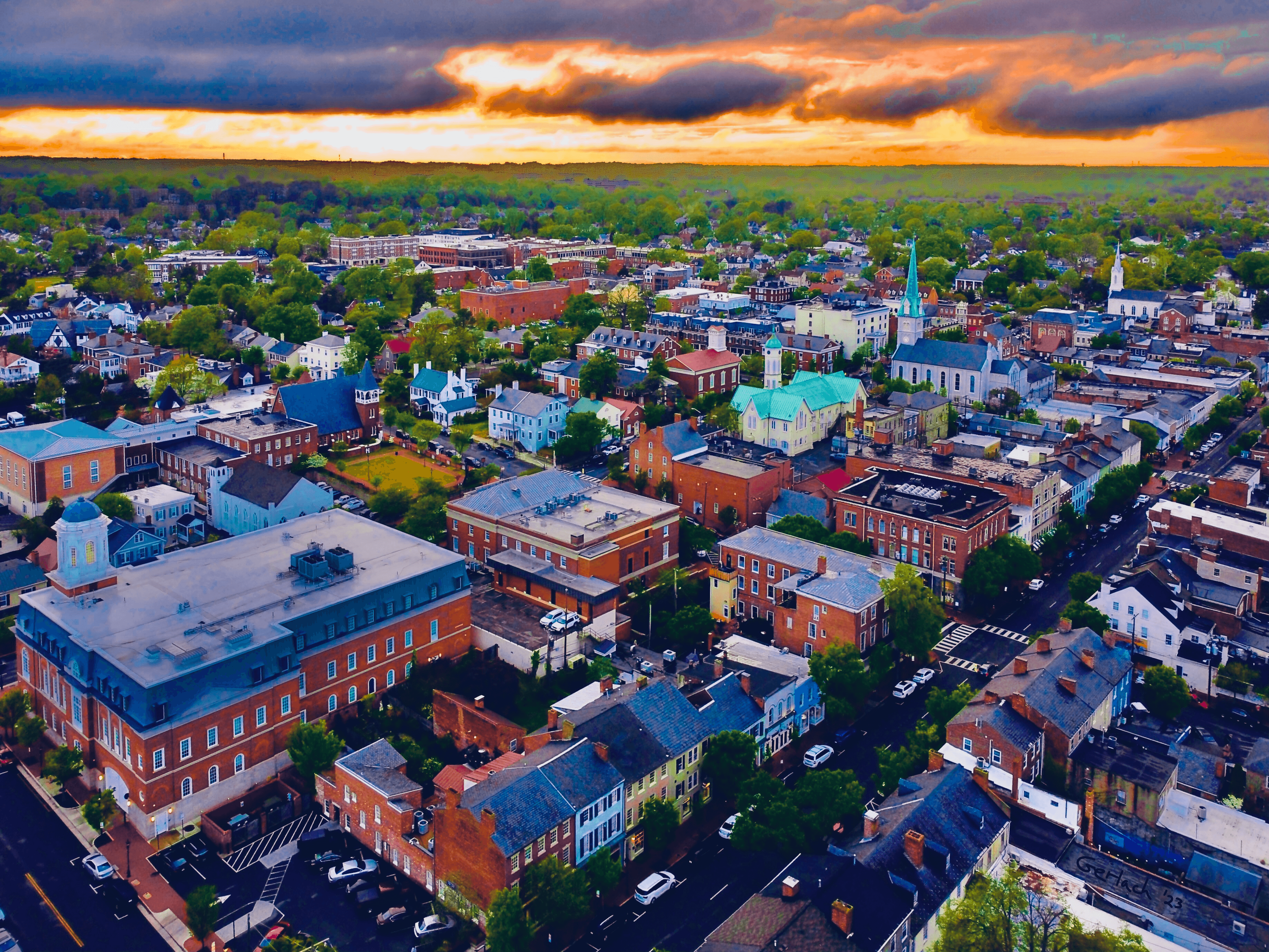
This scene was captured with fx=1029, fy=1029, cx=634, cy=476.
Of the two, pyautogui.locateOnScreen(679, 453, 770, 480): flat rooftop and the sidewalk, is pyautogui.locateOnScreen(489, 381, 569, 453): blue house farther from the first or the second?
the sidewalk

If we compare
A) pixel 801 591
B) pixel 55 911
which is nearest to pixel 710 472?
pixel 801 591

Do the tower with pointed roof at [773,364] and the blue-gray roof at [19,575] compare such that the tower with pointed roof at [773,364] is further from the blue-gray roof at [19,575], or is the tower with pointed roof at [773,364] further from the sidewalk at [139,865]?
the sidewalk at [139,865]

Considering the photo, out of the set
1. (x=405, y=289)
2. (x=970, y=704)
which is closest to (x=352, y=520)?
(x=970, y=704)

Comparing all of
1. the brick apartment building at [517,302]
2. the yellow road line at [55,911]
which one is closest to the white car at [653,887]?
the yellow road line at [55,911]

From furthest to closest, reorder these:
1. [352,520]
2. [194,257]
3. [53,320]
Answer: [194,257] < [53,320] < [352,520]

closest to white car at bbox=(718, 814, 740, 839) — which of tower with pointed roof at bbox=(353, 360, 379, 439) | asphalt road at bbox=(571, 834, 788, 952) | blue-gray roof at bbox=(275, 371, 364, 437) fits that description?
asphalt road at bbox=(571, 834, 788, 952)

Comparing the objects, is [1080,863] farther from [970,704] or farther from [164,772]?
[164,772]
